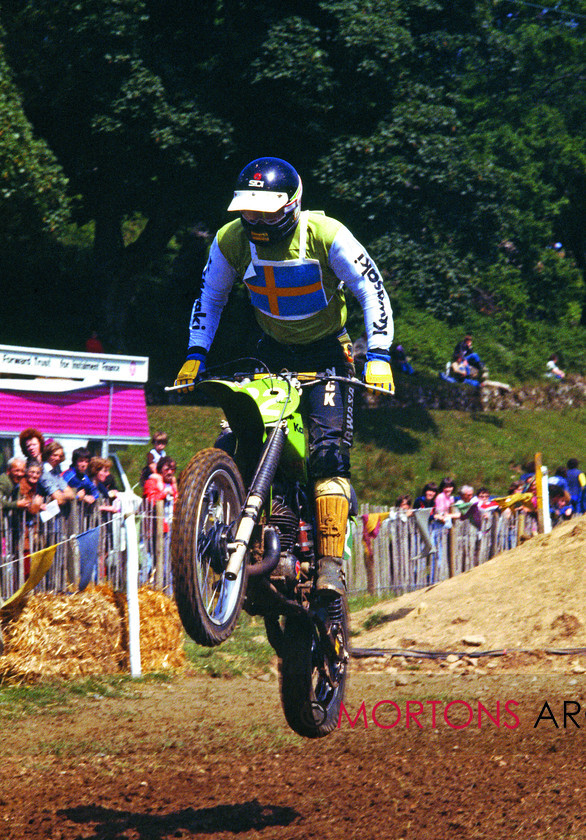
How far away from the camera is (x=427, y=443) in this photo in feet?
87.0

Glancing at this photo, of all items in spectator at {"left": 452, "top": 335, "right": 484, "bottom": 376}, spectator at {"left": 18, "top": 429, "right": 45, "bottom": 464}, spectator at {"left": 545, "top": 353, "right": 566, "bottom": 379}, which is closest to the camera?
spectator at {"left": 18, "top": 429, "right": 45, "bottom": 464}

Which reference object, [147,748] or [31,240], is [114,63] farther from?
[147,748]

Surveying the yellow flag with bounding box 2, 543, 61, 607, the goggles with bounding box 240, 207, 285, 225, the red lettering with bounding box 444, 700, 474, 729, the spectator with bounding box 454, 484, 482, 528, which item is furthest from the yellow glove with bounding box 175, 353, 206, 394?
the spectator with bounding box 454, 484, 482, 528

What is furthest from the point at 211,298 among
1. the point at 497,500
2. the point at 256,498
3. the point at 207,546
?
the point at 497,500

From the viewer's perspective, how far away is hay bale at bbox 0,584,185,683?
369 inches

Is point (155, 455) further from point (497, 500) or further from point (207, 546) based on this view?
point (207, 546)

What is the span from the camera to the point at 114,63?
20.3m

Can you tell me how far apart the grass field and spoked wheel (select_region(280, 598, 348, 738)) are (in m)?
13.7

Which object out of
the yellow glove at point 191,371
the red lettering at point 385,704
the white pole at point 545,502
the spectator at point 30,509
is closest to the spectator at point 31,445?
the spectator at point 30,509

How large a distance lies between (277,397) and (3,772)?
3.57 m

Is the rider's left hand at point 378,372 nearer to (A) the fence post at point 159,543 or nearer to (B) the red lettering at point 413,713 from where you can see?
(B) the red lettering at point 413,713

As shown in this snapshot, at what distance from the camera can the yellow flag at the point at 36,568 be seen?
9.29 metres

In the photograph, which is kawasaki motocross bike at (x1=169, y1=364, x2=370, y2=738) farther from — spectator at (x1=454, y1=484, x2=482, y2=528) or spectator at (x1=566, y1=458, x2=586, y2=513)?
spectator at (x1=566, y1=458, x2=586, y2=513)

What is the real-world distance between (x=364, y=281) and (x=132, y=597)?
5171 millimetres
